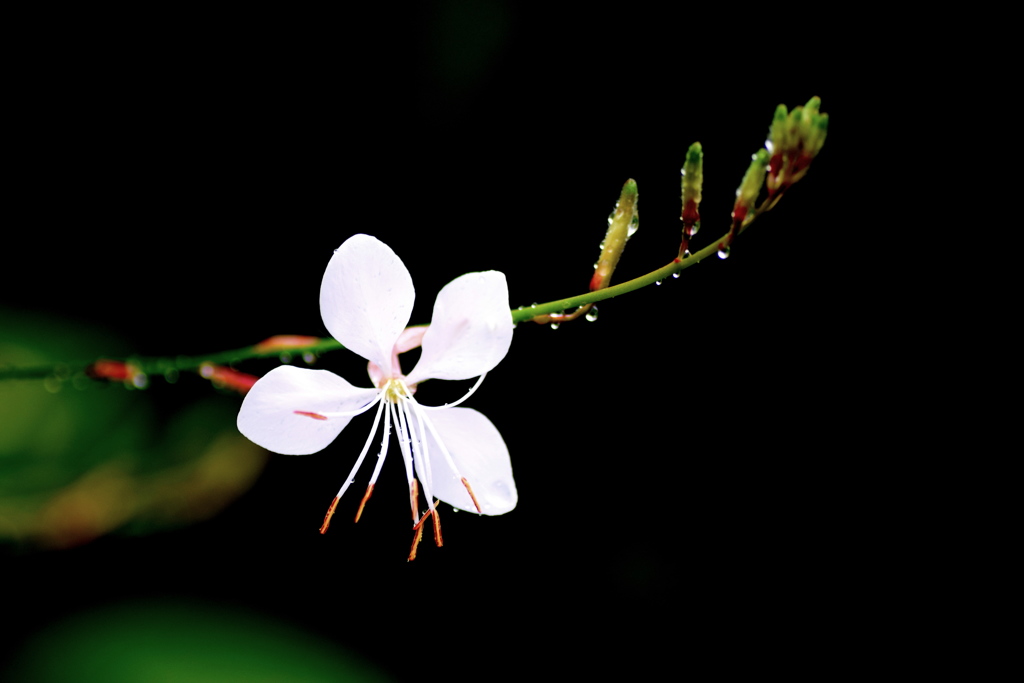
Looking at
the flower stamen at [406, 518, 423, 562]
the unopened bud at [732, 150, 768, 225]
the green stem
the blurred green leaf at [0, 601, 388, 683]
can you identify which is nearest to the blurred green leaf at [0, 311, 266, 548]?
the blurred green leaf at [0, 601, 388, 683]

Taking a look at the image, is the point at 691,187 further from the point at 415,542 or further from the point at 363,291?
the point at 415,542

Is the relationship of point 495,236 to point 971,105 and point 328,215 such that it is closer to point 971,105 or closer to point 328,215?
point 328,215

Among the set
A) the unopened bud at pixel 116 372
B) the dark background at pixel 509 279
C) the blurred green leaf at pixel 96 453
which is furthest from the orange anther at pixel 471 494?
the blurred green leaf at pixel 96 453

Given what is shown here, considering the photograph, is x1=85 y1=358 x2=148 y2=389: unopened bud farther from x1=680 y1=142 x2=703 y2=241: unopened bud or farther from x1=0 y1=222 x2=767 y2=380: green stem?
x1=680 y1=142 x2=703 y2=241: unopened bud

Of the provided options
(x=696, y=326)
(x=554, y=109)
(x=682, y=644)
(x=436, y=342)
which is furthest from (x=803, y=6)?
(x=682, y=644)

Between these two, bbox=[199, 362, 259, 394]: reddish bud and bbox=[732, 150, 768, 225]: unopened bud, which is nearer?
bbox=[732, 150, 768, 225]: unopened bud

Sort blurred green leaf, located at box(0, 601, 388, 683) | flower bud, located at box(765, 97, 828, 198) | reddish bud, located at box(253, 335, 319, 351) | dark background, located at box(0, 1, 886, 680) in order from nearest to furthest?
flower bud, located at box(765, 97, 828, 198) < reddish bud, located at box(253, 335, 319, 351) < blurred green leaf, located at box(0, 601, 388, 683) < dark background, located at box(0, 1, 886, 680)

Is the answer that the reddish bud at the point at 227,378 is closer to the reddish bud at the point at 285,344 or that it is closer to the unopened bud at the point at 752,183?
the reddish bud at the point at 285,344

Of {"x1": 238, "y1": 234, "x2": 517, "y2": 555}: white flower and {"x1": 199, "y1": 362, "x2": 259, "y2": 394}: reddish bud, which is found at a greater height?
{"x1": 199, "y1": 362, "x2": 259, "y2": 394}: reddish bud
